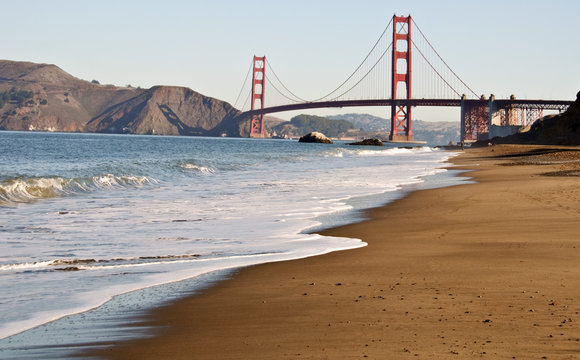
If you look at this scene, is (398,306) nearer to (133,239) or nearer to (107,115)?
(133,239)

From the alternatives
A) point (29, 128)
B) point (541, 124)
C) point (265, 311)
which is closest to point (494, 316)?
point (265, 311)

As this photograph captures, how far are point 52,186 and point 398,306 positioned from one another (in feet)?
44.1

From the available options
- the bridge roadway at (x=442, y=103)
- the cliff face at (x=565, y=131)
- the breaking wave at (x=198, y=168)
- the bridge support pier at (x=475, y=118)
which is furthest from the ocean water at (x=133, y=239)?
the bridge support pier at (x=475, y=118)

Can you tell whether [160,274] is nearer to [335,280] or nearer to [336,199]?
[335,280]

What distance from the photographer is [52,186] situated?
1655cm

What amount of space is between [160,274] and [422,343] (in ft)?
9.78

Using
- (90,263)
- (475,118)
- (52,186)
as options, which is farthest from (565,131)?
(90,263)

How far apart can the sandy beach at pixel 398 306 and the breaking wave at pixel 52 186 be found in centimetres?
909

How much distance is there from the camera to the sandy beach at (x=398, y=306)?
3666mm

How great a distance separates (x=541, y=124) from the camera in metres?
A: 68.7

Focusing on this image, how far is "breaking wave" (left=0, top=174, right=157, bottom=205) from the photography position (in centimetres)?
1468

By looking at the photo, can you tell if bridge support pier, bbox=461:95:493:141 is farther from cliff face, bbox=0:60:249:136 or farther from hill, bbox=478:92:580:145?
cliff face, bbox=0:60:249:136

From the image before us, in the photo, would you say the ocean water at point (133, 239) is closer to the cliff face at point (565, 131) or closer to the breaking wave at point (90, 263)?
the breaking wave at point (90, 263)

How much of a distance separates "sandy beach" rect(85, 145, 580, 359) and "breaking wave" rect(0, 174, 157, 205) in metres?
9.09
